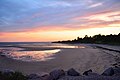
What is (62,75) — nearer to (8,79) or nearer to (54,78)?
(54,78)

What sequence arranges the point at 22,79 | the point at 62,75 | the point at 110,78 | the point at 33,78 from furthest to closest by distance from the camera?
the point at 33,78
the point at 62,75
the point at 22,79
the point at 110,78

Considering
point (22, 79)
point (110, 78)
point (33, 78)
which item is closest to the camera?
point (110, 78)

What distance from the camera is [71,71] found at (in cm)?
1296

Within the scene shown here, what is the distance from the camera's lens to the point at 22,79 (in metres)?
11.2

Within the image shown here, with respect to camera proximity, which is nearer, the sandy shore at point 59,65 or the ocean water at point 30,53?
the sandy shore at point 59,65

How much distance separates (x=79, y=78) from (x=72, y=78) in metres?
0.35

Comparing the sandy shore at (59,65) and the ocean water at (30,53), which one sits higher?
the ocean water at (30,53)

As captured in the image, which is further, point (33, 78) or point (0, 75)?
point (33, 78)

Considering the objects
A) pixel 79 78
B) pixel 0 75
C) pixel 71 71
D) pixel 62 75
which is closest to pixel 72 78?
pixel 79 78

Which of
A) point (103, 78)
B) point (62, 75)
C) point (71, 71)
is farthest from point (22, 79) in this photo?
point (103, 78)

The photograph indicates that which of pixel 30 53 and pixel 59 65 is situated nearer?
pixel 59 65

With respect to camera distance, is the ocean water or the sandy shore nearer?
the sandy shore

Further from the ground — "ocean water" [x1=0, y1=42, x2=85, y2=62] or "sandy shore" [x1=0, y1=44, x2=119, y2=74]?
"ocean water" [x1=0, y1=42, x2=85, y2=62]

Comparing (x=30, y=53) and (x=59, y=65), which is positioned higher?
(x=30, y=53)
